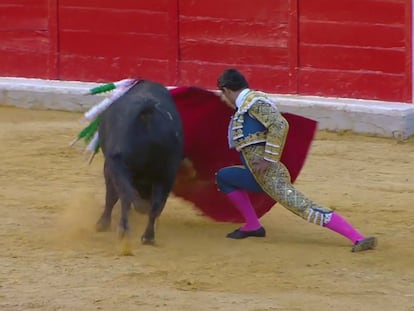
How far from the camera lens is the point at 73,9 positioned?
11.7 metres

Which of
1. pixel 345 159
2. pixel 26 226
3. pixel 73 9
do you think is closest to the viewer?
pixel 26 226

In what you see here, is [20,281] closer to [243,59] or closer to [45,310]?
[45,310]

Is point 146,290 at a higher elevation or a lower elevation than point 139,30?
lower

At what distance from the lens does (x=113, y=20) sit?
453 inches

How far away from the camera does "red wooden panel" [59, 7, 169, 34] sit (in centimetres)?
1126

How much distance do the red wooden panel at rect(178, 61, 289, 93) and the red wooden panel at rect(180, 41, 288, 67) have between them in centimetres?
4

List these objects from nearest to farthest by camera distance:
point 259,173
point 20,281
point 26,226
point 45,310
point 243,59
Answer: point 45,310 → point 20,281 → point 259,173 → point 26,226 → point 243,59

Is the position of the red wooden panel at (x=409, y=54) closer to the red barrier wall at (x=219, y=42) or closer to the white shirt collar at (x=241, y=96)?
the red barrier wall at (x=219, y=42)

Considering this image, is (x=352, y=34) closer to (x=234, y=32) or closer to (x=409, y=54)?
(x=409, y=54)

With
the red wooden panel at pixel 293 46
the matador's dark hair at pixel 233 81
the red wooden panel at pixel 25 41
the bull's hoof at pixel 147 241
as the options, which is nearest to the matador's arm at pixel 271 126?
the matador's dark hair at pixel 233 81

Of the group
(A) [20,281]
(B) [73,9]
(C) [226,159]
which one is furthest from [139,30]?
(A) [20,281]

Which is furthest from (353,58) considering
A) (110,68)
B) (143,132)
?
(143,132)

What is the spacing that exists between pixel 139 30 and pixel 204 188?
4.59m

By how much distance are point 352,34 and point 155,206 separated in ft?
13.8
